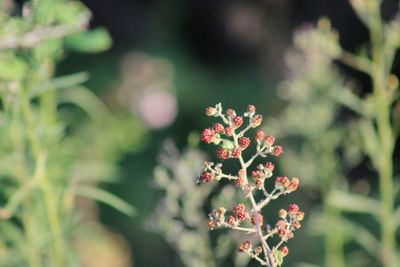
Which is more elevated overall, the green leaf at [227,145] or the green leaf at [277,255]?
the green leaf at [227,145]

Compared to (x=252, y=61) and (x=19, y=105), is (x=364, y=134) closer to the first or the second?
(x=19, y=105)

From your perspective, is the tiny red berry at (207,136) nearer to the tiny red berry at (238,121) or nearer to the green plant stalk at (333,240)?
the tiny red berry at (238,121)

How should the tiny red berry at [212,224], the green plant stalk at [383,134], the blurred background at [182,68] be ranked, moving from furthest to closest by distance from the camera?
1. the blurred background at [182,68]
2. the green plant stalk at [383,134]
3. the tiny red berry at [212,224]

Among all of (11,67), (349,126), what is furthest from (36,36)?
(349,126)

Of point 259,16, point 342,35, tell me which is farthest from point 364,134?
point 259,16

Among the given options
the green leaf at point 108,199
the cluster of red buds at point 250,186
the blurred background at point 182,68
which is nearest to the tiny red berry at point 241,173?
the cluster of red buds at point 250,186

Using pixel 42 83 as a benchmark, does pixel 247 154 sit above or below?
above

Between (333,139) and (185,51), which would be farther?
(185,51)

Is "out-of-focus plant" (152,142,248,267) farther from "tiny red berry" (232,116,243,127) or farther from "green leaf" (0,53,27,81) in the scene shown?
"tiny red berry" (232,116,243,127)
